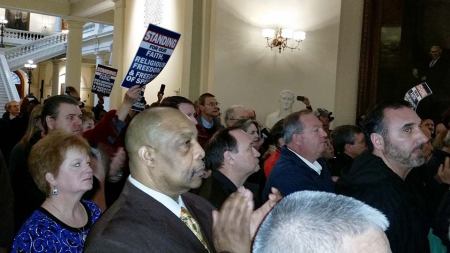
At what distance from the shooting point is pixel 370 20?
884cm

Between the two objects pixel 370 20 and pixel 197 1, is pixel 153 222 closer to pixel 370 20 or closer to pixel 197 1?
pixel 370 20

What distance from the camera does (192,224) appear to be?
2.20 meters

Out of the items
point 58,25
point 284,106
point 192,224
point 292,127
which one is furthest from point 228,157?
point 58,25

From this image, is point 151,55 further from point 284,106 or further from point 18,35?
point 18,35

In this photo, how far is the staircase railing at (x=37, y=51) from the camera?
34778 mm

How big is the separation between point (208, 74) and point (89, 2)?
339 inches

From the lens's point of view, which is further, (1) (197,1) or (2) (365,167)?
(1) (197,1)

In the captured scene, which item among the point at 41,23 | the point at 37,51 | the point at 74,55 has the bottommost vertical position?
the point at 74,55

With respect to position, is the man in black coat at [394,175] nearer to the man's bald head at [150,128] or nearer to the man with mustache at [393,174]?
the man with mustache at [393,174]

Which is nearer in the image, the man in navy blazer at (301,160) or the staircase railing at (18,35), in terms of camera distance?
the man in navy blazer at (301,160)

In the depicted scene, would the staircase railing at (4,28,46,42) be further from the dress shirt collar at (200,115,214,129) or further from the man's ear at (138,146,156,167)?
the man's ear at (138,146,156,167)

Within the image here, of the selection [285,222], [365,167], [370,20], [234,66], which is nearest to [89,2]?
[234,66]

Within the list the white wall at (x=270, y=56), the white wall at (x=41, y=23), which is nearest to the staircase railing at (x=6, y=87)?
the white wall at (x=41, y=23)

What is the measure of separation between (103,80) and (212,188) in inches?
243
